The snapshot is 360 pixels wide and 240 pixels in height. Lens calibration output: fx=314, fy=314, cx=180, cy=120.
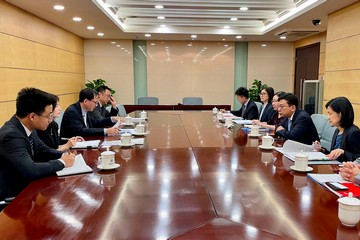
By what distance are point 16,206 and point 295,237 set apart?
116cm

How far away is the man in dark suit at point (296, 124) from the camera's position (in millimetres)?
2938

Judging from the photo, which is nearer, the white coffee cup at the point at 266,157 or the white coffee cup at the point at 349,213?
the white coffee cup at the point at 349,213

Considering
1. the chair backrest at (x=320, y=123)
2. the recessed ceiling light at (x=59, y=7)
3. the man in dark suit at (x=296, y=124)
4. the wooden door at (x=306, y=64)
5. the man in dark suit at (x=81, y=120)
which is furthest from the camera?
the wooden door at (x=306, y=64)

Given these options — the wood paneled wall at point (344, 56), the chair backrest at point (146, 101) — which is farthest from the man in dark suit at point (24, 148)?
the chair backrest at point (146, 101)

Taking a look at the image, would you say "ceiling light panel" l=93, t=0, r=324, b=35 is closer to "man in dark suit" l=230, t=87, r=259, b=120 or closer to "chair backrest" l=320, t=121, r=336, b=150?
"man in dark suit" l=230, t=87, r=259, b=120

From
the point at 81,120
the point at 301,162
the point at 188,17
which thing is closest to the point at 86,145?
the point at 81,120

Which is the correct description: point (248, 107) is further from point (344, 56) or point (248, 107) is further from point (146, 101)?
point (146, 101)

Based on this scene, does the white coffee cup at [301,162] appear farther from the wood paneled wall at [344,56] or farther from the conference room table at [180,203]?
the wood paneled wall at [344,56]

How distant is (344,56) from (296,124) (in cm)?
265

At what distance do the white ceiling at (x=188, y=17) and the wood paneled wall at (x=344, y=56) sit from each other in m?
0.21

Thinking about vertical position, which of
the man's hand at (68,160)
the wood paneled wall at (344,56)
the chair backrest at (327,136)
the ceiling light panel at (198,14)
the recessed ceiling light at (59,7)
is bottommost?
the chair backrest at (327,136)

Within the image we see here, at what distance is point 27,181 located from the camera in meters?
1.83

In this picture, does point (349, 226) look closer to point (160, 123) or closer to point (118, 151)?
point (118, 151)

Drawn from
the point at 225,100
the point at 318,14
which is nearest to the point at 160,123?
the point at 318,14
